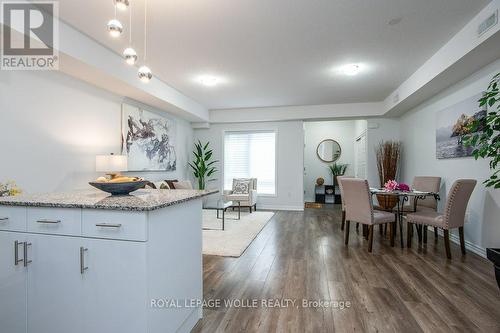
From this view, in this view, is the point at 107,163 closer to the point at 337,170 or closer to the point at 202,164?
the point at 202,164

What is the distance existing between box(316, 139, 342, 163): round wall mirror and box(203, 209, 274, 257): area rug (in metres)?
3.58

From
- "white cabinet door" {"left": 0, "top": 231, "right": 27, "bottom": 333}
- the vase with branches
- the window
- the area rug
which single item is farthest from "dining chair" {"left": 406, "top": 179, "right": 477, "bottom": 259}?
the window

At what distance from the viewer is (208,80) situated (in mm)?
4445

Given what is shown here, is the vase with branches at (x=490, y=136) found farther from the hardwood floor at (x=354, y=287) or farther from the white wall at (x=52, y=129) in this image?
the white wall at (x=52, y=129)

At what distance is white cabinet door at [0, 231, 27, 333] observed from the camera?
4.69 ft

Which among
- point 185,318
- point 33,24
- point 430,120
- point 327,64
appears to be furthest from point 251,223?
point 33,24

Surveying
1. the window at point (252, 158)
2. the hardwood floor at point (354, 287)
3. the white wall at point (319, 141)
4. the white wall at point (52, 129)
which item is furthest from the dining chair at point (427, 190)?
the white wall at point (52, 129)

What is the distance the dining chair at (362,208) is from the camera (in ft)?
10.9

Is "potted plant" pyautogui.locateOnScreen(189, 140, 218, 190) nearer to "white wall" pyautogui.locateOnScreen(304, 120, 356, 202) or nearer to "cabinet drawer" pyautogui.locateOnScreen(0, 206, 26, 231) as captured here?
"white wall" pyautogui.locateOnScreen(304, 120, 356, 202)

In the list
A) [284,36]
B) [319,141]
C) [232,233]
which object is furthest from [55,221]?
[319,141]

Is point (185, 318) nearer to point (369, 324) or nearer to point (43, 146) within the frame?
point (369, 324)

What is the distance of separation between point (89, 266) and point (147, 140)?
4.07m

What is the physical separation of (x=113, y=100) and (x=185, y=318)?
3751 millimetres

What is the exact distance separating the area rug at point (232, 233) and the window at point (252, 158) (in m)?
1.30
